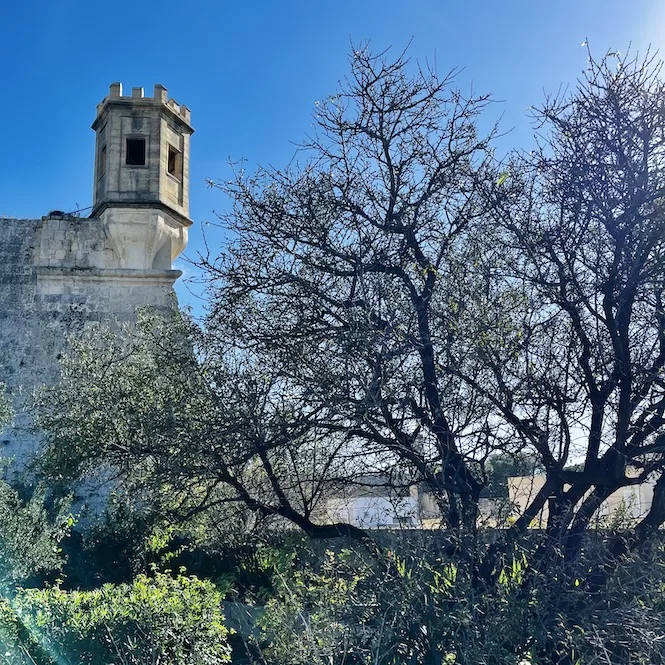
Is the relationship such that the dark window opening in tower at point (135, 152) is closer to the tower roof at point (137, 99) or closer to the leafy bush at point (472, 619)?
the tower roof at point (137, 99)

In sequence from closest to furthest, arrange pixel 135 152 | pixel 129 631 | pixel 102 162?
pixel 129 631 < pixel 135 152 < pixel 102 162

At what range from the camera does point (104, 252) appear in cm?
1201

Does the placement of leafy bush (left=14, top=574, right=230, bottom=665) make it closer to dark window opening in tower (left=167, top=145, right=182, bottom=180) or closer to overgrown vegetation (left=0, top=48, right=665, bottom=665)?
overgrown vegetation (left=0, top=48, right=665, bottom=665)

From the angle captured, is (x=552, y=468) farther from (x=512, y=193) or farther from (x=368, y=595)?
(x=512, y=193)

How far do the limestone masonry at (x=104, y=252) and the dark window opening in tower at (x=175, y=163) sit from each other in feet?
0.24

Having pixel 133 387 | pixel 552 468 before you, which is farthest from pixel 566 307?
pixel 133 387

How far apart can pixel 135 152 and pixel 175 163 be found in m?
0.74

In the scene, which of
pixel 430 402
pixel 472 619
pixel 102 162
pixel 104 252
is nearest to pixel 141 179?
pixel 102 162

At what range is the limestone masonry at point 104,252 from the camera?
458 inches

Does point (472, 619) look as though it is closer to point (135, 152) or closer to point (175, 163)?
point (135, 152)

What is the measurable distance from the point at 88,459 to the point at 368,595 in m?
4.16

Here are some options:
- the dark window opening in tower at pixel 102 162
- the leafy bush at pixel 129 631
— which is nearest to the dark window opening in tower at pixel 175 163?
the dark window opening in tower at pixel 102 162

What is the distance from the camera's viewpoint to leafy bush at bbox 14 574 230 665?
3.55 meters

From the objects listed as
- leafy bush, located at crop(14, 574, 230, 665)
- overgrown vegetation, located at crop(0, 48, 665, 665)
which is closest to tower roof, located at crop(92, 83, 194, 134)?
overgrown vegetation, located at crop(0, 48, 665, 665)
